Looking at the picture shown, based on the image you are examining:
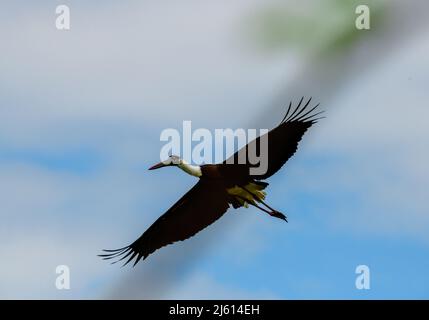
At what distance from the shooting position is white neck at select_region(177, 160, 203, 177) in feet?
93.4

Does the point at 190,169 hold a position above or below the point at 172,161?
below

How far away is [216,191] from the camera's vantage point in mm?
29219

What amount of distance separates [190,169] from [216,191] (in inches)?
40.9

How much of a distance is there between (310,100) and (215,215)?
4020 millimetres

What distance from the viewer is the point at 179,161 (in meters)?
29.0

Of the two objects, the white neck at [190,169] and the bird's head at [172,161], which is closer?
the white neck at [190,169]

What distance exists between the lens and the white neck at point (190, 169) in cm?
2845

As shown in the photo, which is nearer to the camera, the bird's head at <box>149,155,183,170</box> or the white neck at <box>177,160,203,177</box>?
the white neck at <box>177,160,203,177</box>

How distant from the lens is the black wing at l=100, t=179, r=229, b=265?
2931cm

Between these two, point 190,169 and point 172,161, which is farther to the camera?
point 172,161

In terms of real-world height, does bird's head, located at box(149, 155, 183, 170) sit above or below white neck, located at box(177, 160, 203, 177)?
above

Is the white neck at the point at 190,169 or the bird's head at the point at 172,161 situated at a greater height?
the bird's head at the point at 172,161
